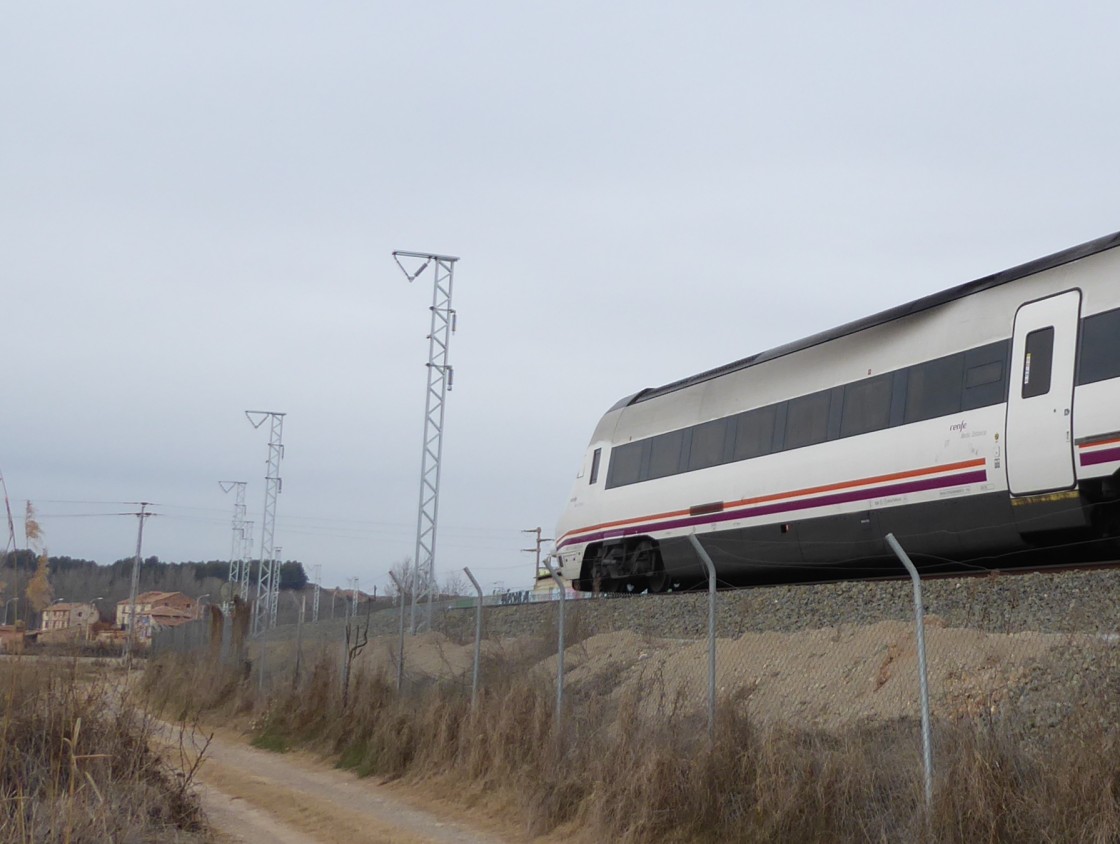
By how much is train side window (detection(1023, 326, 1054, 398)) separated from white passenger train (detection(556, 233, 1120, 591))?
2 centimetres

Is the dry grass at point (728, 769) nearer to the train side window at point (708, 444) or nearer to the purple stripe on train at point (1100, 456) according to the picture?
the purple stripe on train at point (1100, 456)

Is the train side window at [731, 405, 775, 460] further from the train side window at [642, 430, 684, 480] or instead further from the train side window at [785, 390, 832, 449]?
the train side window at [642, 430, 684, 480]

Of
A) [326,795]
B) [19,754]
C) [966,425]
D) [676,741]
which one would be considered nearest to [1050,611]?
[966,425]

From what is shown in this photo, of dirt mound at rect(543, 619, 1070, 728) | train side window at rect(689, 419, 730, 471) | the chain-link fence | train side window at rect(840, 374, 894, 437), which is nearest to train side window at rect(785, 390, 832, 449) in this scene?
train side window at rect(840, 374, 894, 437)

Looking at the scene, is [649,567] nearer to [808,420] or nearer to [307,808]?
[808,420]

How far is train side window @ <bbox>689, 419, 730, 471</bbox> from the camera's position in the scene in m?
17.4

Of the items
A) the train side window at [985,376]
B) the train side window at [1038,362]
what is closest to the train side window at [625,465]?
the train side window at [985,376]

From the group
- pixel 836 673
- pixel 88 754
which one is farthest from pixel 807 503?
pixel 88 754

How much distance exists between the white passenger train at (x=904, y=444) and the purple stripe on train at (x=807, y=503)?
0.02 metres

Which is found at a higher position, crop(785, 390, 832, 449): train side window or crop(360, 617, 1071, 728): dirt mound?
crop(785, 390, 832, 449): train side window

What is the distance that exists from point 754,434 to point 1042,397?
5044 mm

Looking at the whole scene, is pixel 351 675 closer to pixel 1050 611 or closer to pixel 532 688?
pixel 532 688

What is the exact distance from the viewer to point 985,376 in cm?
1312

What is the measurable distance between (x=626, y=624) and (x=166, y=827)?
8.06 m
